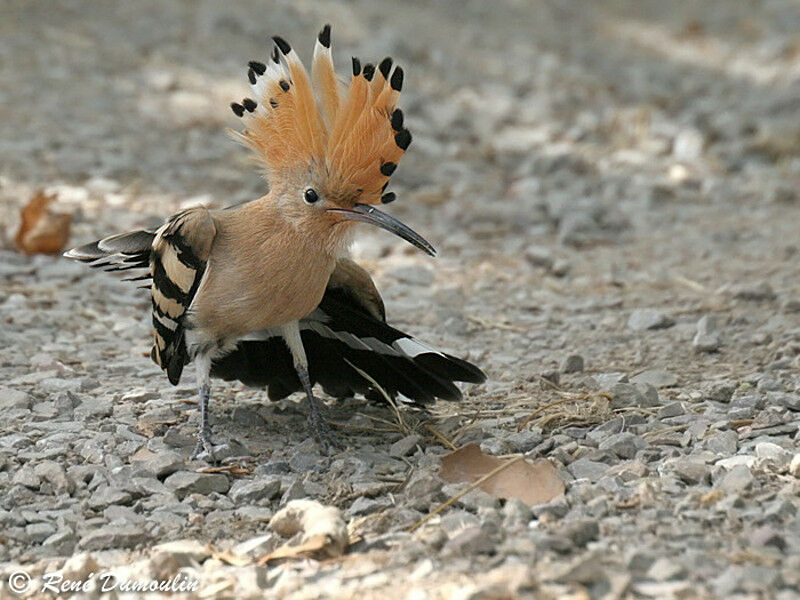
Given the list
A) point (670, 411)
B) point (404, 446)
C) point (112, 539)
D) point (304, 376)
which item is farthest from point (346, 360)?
point (112, 539)

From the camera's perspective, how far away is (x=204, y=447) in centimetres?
379

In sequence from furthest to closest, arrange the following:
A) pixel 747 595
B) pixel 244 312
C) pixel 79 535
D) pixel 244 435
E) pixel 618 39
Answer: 1. pixel 618 39
2. pixel 244 435
3. pixel 244 312
4. pixel 79 535
5. pixel 747 595

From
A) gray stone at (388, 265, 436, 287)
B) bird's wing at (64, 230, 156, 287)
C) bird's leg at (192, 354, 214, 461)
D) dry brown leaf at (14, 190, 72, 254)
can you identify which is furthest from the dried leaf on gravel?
dry brown leaf at (14, 190, 72, 254)

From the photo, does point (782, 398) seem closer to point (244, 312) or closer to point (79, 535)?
point (244, 312)

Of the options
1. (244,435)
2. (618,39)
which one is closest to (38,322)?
(244,435)

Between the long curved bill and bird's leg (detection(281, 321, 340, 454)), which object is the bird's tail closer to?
bird's leg (detection(281, 321, 340, 454))

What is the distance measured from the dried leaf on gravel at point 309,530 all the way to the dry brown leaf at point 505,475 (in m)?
0.45

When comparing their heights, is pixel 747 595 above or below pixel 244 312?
below

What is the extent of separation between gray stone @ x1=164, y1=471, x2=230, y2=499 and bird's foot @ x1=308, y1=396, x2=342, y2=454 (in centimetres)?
41

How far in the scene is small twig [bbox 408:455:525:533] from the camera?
311 centimetres

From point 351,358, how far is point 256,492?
0.89 m

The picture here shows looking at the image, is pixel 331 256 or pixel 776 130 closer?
pixel 331 256

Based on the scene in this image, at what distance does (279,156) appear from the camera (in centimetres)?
383

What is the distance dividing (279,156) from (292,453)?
100cm
